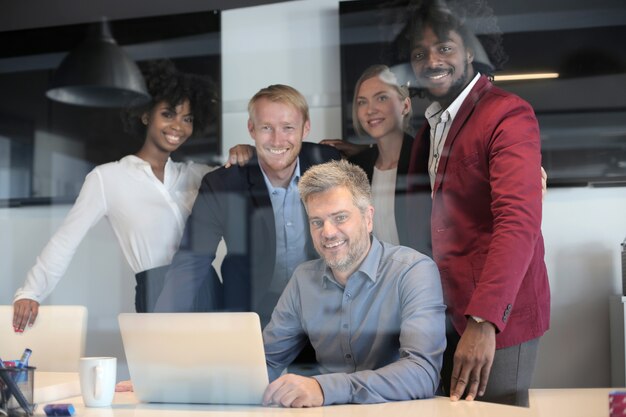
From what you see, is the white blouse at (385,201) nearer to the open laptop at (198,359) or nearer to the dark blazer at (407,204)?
the dark blazer at (407,204)

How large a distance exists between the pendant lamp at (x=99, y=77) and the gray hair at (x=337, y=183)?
2.74ft

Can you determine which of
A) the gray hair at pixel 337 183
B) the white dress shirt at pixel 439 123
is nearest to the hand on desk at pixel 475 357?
the gray hair at pixel 337 183

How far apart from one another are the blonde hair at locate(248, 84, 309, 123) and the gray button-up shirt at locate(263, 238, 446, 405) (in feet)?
1.90

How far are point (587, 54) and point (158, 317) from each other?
1360mm

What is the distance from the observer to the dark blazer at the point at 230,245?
2455 millimetres

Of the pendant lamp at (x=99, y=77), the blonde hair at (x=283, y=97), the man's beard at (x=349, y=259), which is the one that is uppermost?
the pendant lamp at (x=99, y=77)

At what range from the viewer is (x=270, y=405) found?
148 centimetres

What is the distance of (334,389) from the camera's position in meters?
1.49

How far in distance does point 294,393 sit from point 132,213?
130 cm

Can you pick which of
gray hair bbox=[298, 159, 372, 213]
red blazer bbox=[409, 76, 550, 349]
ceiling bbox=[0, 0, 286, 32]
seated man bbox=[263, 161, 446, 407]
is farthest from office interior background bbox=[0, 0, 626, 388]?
seated man bbox=[263, 161, 446, 407]

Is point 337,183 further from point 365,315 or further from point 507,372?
point 507,372

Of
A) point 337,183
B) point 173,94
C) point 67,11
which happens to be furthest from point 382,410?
point 67,11

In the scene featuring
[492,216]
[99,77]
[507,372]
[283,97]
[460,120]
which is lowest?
[507,372]

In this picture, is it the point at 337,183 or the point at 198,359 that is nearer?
the point at 198,359
